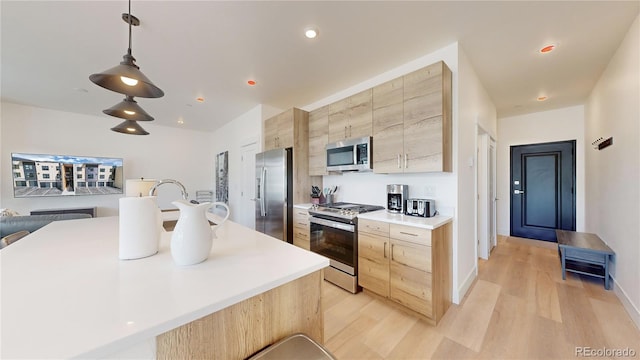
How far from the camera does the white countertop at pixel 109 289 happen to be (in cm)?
52

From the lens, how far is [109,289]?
2.46 ft

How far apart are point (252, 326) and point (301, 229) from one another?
7.30ft

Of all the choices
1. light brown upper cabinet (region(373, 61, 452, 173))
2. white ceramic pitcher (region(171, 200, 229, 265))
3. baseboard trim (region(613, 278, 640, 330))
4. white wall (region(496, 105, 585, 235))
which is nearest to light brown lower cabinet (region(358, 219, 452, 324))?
light brown upper cabinet (region(373, 61, 452, 173))

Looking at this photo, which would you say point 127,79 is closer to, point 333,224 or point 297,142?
point 333,224

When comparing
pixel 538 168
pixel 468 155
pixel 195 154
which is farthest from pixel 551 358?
pixel 195 154

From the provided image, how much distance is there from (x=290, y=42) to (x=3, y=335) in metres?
2.43

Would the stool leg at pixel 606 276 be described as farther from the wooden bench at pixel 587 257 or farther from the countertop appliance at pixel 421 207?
the countertop appliance at pixel 421 207

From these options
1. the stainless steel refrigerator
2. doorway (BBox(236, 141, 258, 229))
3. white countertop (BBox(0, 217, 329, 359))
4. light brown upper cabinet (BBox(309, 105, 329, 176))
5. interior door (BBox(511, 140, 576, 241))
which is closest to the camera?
white countertop (BBox(0, 217, 329, 359))

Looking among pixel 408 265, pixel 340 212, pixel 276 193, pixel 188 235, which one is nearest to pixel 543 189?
pixel 408 265

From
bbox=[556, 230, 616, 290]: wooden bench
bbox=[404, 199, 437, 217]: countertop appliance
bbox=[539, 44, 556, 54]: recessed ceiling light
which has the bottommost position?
bbox=[556, 230, 616, 290]: wooden bench

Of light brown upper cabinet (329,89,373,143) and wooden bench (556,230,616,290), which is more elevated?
light brown upper cabinet (329,89,373,143)

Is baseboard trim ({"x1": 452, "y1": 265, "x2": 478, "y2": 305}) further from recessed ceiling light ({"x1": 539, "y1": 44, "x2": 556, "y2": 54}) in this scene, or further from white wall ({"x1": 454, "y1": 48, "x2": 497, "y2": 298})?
recessed ceiling light ({"x1": 539, "y1": 44, "x2": 556, "y2": 54})

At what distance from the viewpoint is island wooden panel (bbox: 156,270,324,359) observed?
68 cm

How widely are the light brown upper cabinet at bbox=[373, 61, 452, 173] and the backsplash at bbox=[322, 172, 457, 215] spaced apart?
25 cm
